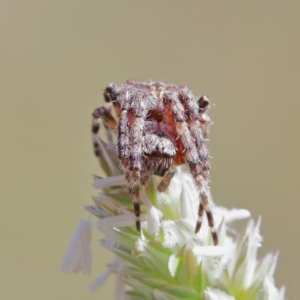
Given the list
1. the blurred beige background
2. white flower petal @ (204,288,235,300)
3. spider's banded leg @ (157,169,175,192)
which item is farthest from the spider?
the blurred beige background

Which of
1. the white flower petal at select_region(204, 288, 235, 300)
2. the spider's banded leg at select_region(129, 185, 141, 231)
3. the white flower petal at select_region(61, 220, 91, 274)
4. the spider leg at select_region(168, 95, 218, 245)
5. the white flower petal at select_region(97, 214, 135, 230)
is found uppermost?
the spider leg at select_region(168, 95, 218, 245)

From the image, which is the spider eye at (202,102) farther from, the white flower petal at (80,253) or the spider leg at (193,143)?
the white flower petal at (80,253)

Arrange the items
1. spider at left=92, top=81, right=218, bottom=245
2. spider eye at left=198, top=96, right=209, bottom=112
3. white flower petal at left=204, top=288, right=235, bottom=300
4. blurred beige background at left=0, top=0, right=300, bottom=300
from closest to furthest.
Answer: white flower petal at left=204, top=288, right=235, bottom=300 → spider at left=92, top=81, right=218, bottom=245 → spider eye at left=198, top=96, right=209, bottom=112 → blurred beige background at left=0, top=0, right=300, bottom=300

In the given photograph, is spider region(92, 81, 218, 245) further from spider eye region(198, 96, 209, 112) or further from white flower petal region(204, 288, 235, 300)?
white flower petal region(204, 288, 235, 300)

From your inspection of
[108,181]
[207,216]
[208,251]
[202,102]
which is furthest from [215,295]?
Result: [202,102]

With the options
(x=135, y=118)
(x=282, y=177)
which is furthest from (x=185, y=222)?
(x=282, y=177)

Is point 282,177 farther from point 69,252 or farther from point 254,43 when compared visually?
point 69,252

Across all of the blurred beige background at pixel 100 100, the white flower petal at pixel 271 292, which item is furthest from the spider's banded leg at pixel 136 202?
the blurred beige background at pixel 100 100

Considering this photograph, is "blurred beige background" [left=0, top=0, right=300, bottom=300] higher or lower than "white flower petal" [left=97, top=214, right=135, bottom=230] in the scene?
higher
